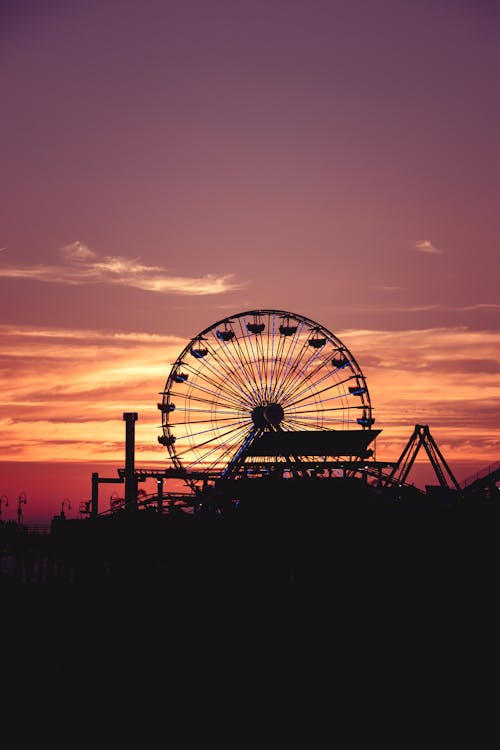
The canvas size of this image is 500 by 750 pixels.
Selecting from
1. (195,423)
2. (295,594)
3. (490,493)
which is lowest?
(295,594)

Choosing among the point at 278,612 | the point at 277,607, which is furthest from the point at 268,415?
the point at 278,612

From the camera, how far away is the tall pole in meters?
95.8

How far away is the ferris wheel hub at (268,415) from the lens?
8312cm

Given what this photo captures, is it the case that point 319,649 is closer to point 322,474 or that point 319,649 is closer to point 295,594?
point 295,594

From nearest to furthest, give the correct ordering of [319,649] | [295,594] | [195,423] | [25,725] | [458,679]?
[25,725] → [458,679] → [319,649] → [295,594] → [195,423]

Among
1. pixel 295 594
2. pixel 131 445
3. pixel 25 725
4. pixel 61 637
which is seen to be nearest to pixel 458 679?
pixel 295 594

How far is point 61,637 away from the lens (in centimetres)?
7581

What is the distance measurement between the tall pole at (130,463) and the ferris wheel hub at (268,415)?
17.3 m

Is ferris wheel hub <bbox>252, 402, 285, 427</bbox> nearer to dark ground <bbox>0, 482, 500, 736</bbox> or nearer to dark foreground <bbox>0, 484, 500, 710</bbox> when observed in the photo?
dark foreground <bbox>0, 484, 500, 710</bbox>

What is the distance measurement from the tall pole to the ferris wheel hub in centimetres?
1726

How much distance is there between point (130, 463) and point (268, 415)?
23823 millimetres

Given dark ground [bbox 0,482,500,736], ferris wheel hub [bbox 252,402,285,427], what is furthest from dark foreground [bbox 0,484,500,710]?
ferris wheel hub [bbox 252,402,285,427]

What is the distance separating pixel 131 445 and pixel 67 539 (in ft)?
59.2

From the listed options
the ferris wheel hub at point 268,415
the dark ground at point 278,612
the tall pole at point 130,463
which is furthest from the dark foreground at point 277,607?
the tall pole at point 130,463
